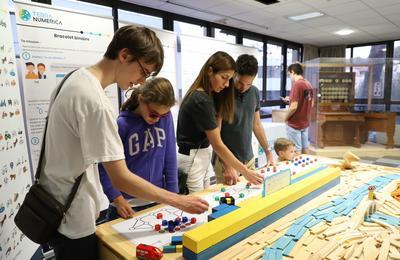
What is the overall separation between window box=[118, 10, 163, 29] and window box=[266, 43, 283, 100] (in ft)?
9.64

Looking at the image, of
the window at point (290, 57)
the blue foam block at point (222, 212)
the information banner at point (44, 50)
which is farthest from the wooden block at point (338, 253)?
the window at point (290, 57)

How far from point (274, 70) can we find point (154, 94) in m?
5.72

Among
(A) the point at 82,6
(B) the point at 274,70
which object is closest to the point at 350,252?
(A) the point at 82,6

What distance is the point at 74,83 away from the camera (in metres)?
0.85

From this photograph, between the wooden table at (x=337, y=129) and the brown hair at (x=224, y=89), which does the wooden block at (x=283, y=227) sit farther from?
the wooden table at (x=337, y=129)

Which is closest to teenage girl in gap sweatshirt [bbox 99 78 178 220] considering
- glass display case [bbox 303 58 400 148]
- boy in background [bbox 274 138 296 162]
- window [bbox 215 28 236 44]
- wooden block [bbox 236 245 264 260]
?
wooden block [bbox 236 245 264 260]

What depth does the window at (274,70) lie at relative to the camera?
6332 millimetres

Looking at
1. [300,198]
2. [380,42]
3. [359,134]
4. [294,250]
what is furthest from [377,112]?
[294,250]

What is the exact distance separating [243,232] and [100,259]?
20.6 inches

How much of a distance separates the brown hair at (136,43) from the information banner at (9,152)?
3.46 ft

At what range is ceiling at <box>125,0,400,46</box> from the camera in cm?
379

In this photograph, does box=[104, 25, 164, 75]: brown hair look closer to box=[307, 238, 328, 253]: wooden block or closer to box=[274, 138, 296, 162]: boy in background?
box=[307, 238, 328, 253]: wooden block

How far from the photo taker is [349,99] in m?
5.11

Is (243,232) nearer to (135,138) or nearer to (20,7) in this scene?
(135,138)
